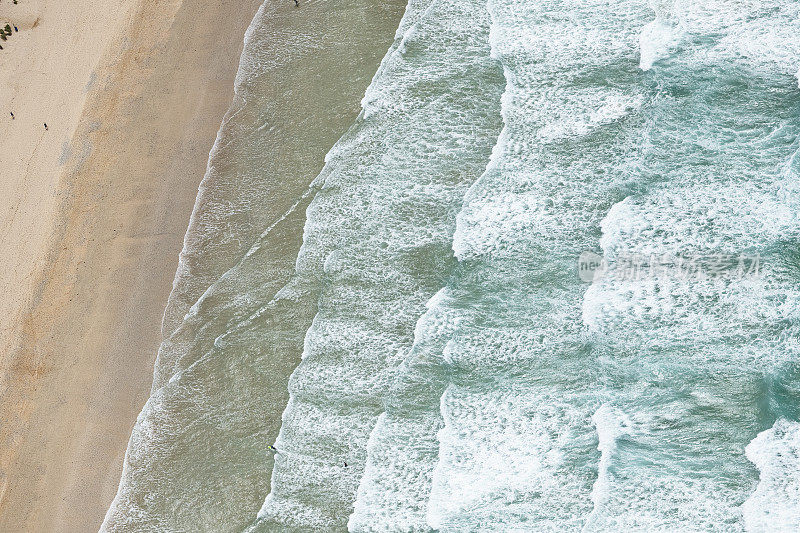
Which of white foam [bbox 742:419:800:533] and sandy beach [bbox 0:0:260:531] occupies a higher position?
sandy beach [bbox 0:0:260:531]

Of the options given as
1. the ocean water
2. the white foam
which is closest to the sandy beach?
the ocean water

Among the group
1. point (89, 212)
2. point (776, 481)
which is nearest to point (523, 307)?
point (776, 481)

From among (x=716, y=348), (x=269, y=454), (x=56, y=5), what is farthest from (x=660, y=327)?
(x=56, y=5)

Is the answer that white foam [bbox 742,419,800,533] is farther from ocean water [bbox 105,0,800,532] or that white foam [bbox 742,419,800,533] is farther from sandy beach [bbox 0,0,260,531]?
sandy beach [bbox 0,0,260,531]

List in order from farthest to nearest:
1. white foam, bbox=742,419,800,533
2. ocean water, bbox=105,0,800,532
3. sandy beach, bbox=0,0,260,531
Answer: sandy beach, bbox=0,0,260,531, ocean water, bbox=105,0,800,532, white foam, bbox=742,419,800,533

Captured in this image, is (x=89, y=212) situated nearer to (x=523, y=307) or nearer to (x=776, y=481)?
(x=523, y=307)

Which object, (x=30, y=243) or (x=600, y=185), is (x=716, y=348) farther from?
(x=30, y=243)

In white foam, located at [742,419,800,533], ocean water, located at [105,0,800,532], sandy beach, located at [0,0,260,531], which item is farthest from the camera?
sandy beach, located at [0,0,260,531]
